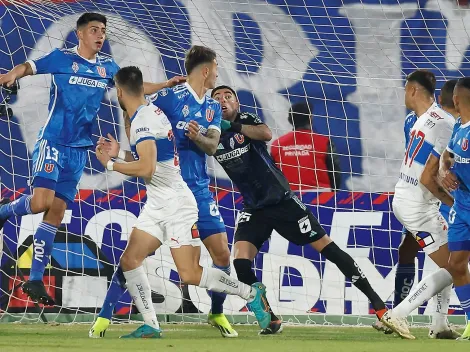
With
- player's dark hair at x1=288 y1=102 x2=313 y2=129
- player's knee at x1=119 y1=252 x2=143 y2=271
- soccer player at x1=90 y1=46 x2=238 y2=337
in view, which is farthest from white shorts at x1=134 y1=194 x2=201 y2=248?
player's dark hair at x1=288 y1=102 x2=313 y2=129

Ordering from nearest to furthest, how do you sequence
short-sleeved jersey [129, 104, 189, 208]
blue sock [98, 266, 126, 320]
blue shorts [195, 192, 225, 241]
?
1. short-sleeved jersey [129, 104, 189, 208]
2. blue sock [98, 266, 126, 320]
3. blue shorts [195, 192, 225, 241]

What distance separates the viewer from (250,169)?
822 centimetres

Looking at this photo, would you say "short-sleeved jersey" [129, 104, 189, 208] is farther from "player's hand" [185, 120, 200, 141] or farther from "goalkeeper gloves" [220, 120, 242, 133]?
"goalkeeper gloves" [220, 120, 242, 133]

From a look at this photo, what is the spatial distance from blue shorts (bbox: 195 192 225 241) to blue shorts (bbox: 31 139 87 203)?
102 cm

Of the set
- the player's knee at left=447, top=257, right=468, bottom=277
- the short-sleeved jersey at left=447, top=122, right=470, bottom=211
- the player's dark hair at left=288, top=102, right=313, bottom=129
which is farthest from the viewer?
the player's dark hair at left=288, top=102, right=313, bottom=129

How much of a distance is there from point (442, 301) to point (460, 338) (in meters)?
0.54

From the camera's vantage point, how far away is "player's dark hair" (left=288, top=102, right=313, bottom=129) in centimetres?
1009

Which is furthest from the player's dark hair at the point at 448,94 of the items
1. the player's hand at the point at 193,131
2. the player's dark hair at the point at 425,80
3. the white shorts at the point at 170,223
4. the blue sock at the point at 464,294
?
the white shorts at the point at 170,223

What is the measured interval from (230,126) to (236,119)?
239 millimetres

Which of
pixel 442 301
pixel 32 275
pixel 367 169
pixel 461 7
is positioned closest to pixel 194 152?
pixel 32 275

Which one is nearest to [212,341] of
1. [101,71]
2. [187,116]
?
[187,116]

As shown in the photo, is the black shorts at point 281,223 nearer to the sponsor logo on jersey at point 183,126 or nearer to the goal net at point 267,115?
the sponsor logo on jersey at point 183,126

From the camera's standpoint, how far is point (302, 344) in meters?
6.87

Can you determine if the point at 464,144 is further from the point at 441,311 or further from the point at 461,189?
the point at 441,311
